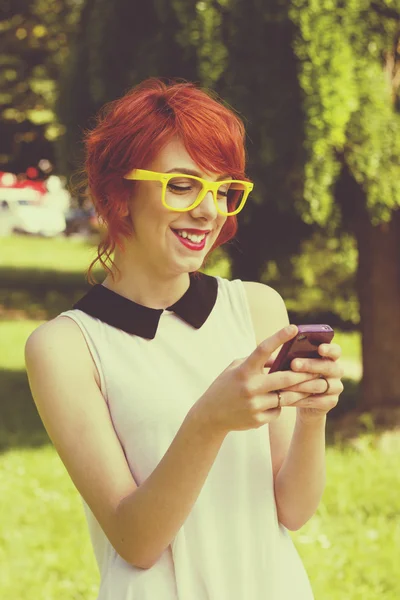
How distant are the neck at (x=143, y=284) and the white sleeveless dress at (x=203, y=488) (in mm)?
51

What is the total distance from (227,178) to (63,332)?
463 millimetres

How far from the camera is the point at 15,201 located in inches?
1703

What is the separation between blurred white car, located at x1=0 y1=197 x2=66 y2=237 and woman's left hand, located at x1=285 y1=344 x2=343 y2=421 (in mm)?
36512

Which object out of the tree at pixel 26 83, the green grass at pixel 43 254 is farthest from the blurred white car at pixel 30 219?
the tree at pixel 26 83

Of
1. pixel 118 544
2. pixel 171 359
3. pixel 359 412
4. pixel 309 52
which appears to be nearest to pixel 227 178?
pixel 171 359

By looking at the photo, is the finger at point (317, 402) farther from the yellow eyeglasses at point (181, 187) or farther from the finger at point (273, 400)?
the yellow eyeglasses at point (181, 187)

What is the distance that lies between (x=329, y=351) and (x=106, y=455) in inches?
18.3

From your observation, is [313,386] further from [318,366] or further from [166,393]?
[166,393]

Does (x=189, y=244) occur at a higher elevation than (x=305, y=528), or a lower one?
higher

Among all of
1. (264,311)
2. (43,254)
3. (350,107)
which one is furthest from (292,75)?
(43,254)

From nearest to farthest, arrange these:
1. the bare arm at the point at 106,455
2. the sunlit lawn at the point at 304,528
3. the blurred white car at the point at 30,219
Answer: the bare arm at the point at 106,455, the sunlit lawn at the point at 304,528, the blurred white car at the point at 30,219

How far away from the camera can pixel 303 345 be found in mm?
1493

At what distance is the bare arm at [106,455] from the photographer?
1552 millimetres

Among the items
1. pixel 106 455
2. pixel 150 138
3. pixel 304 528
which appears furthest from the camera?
pixel 304 528
